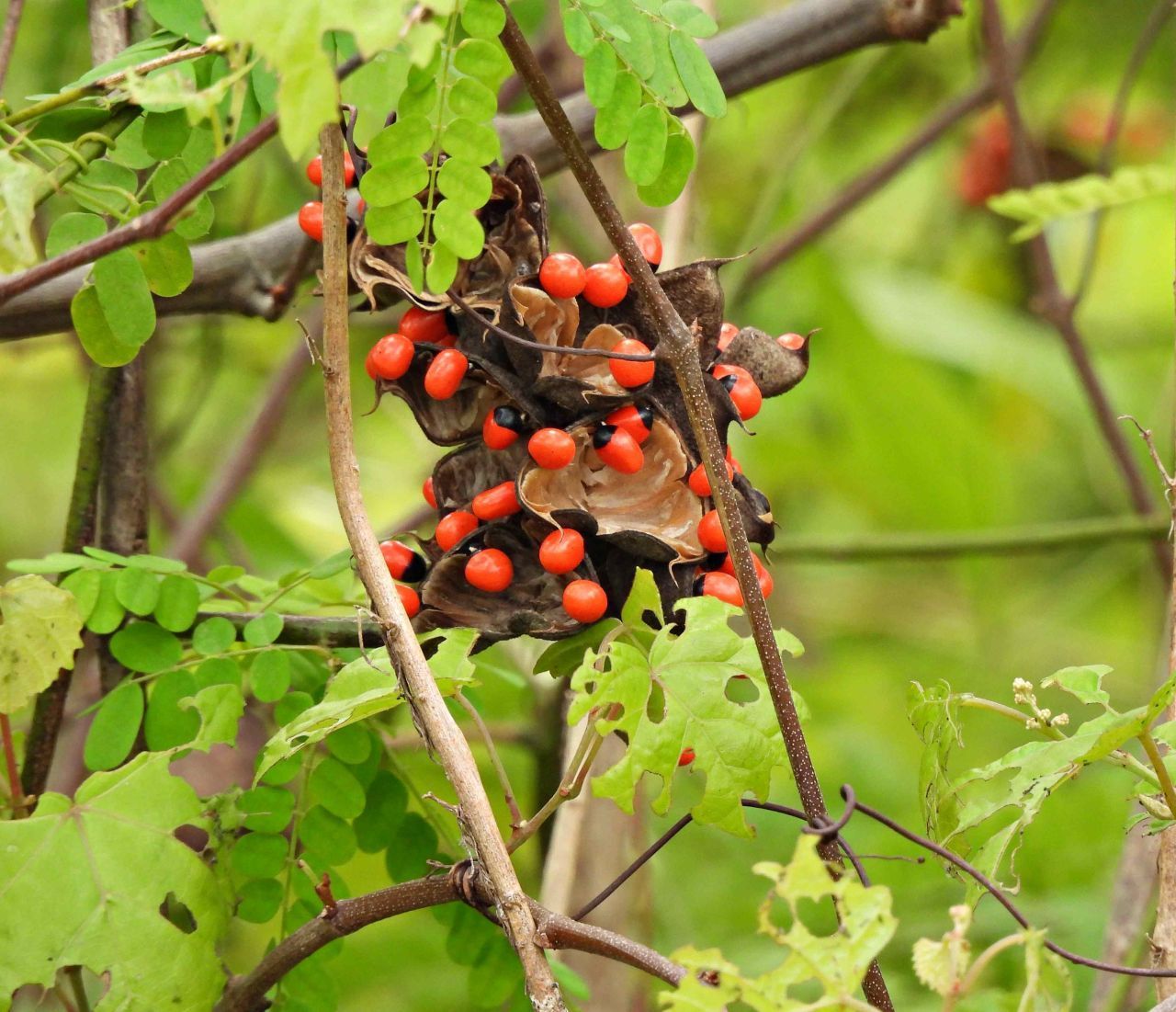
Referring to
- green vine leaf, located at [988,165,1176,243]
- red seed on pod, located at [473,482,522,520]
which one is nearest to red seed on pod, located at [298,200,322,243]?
red seed on pod, located at [473,482,522,520]

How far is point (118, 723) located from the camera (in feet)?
3.79

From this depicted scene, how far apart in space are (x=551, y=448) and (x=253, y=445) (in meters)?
1.55

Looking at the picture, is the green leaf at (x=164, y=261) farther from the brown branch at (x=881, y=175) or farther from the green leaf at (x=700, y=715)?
the brown branch at (x=881, y=175)

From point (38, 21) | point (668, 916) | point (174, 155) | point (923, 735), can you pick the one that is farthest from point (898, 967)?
point (38, 21)

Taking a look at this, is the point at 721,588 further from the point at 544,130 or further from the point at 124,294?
the point at 544,130

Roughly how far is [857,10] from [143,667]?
101 centimetres

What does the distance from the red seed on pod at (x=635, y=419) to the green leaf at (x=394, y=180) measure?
22cm

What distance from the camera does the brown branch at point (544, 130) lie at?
124 centimetres

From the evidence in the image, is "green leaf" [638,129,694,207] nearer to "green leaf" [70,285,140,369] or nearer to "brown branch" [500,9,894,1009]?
"brown branch" [500,9,894,1009]

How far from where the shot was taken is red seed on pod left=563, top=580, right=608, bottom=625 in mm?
976

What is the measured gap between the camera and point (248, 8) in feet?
2.21

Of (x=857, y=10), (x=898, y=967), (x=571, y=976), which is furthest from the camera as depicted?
(x=898, y=967)

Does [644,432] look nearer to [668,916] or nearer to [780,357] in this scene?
[780,357]

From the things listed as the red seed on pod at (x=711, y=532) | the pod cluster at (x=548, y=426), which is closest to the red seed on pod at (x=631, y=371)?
the pod cluster at (x=548, y=426)
